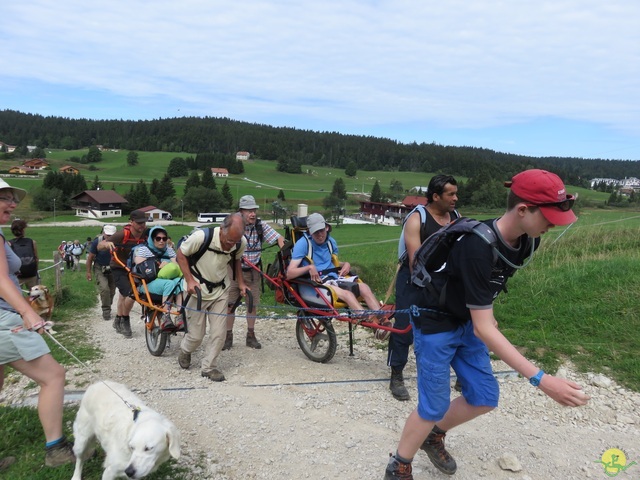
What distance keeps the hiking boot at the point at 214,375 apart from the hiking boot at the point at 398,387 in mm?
1978

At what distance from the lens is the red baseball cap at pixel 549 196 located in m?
2.48

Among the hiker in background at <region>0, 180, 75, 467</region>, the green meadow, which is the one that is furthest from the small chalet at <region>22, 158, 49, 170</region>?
the hiker in background at <region>0, 180, 75, 467</region>

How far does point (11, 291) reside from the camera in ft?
10.2

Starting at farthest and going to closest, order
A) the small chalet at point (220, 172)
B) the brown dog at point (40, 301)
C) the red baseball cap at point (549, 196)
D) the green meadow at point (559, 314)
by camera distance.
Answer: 1. the small chalet at point (220, 172)
2. the brown dog at point (40, 301)
3. the green meadow at point (559, 314)
4. the red baseball cap at point (549, 196)

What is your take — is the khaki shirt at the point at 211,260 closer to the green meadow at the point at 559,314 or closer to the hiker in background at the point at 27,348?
the green meadow at the point at 559,314

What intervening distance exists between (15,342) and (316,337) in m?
3.57

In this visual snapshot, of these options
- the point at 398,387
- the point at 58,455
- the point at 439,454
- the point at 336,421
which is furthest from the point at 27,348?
the point at 398,387

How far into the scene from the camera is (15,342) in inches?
128

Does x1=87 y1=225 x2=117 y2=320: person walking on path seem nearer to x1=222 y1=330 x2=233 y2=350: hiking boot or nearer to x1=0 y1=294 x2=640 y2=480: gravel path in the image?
x1=0 y1=294 x2=640 y2=480: gravel path

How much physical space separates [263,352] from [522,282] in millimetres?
4682

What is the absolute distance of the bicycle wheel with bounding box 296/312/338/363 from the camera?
5.92 m

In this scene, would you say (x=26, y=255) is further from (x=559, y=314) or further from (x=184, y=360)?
(x=559, y=314)

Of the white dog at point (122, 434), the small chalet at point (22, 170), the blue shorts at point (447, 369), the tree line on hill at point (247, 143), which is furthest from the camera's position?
the tree line on hill at point (247, 143)

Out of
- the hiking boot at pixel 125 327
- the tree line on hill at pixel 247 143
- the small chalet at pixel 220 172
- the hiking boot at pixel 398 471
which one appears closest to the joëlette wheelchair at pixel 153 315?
the hiking boot at pixel 125 327
